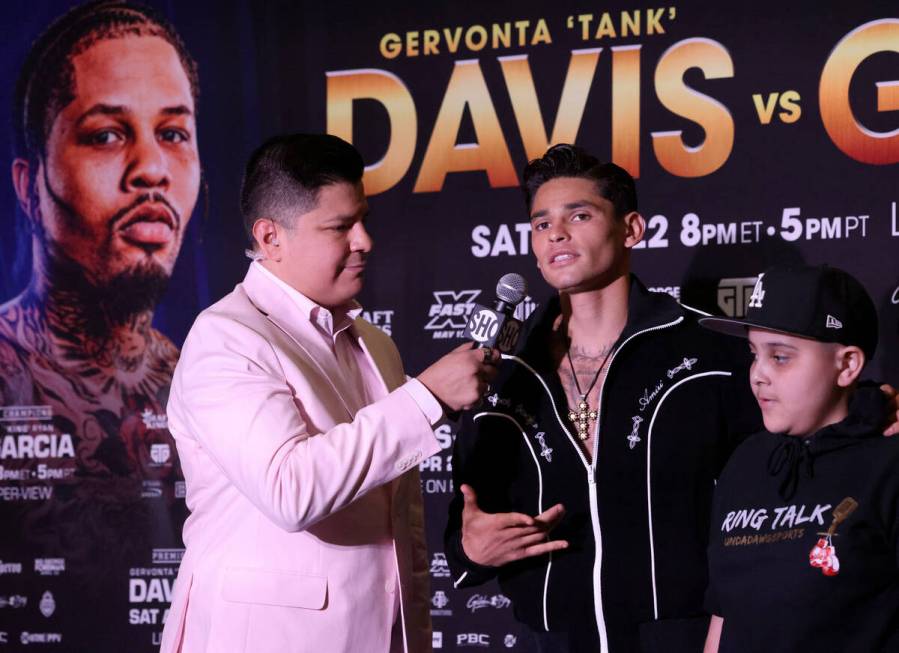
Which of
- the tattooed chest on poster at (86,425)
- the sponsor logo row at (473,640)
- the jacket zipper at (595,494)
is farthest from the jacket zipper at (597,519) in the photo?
the tattooed chest on poster at (86,425)

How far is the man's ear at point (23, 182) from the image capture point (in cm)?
409

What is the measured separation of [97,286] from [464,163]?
145 cm

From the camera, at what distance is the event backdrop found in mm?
3344

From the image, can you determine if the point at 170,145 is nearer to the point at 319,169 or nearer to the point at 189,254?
the point at 189,254

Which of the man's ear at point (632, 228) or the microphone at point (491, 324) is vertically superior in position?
the man's ear at point (632, 228)

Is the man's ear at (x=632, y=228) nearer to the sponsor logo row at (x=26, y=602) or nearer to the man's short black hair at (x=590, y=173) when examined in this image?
the man's short black hair at (x=590, y=173)

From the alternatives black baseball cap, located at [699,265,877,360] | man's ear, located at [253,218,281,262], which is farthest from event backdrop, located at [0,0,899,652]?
man's ear, located at [253,218,281,262]

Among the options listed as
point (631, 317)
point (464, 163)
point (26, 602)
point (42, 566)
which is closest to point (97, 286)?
point (42, 566)

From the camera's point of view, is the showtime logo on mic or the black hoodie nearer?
the black hoodie

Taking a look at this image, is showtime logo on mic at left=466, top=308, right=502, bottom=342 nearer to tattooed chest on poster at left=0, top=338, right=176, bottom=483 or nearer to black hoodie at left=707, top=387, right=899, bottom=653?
black hoodie at left=707, top=387, right=899, bottom=653

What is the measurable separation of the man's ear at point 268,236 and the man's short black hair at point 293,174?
14 millimetres

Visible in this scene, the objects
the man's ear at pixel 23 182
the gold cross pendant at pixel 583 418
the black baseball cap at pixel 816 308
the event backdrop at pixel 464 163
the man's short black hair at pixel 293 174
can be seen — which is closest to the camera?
the black baseball cap at pixel 816 308

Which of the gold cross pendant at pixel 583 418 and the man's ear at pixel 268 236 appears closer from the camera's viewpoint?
the man's ear at pixel 268 236

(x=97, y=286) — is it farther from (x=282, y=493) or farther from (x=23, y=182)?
(x=282, y=493)
